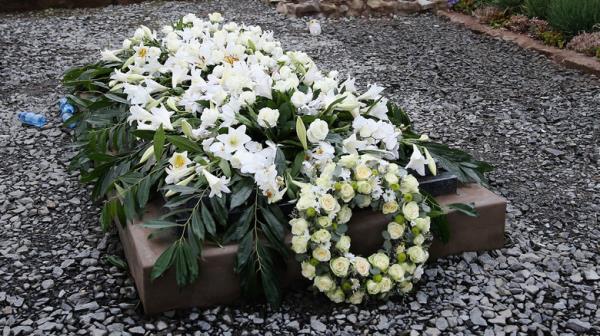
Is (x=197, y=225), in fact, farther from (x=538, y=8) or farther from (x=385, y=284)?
(x=538, y=8)

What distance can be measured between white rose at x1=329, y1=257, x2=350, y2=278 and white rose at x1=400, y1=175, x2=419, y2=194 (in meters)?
0.37

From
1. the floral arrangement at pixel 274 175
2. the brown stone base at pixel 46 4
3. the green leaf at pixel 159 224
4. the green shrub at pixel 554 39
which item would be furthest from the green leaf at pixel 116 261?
the brown stone base at pixel 46 4

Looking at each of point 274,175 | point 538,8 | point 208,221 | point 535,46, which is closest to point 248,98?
point 274,175

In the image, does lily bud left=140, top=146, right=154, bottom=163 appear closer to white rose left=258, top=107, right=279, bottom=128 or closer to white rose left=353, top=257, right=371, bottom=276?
white rose left=258, top=107, right=279, bottom=128

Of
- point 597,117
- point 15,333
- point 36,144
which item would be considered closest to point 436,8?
point 597,117

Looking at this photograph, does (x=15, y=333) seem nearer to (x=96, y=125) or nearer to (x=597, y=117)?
(x=96, y=125)

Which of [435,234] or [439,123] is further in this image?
[439,123]

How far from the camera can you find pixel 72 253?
3004 mm

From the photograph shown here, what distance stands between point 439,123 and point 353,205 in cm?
219

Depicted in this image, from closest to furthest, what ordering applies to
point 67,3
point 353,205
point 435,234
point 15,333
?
point 15,333 < point 353,205 < point 435,234 < point 67,3

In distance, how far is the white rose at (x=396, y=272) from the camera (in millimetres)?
2588

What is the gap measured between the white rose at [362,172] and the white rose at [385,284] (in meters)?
0.38

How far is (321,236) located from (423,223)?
406mm

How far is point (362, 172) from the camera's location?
2.63 meters
